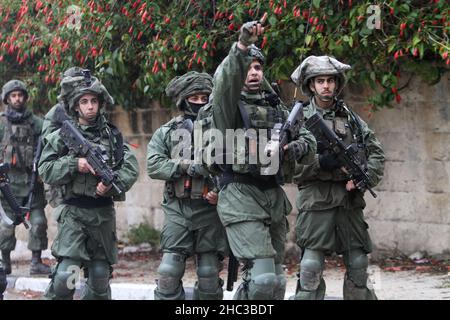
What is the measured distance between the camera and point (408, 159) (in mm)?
10281

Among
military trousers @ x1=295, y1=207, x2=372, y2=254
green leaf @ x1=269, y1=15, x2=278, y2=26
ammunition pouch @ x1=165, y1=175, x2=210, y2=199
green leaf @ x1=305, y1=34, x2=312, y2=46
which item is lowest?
military trousers @ x1=295, y1=207, x2=372, y2=254

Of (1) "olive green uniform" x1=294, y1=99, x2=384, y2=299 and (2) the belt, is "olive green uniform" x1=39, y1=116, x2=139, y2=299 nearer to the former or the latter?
(2) the belt

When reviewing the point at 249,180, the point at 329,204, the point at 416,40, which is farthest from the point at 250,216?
the point at 416,40

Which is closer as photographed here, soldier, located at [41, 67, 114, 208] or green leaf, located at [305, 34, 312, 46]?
soldier, located at [41, 67, 114, 208]

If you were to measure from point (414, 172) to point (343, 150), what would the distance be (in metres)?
2.72

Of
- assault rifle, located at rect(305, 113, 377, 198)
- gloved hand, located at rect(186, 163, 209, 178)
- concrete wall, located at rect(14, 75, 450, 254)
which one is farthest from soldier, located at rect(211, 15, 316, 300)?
concrete wall, located at rect(14, 75, 450, 254)

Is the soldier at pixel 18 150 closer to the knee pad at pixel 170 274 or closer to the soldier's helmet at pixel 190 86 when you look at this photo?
the soldier's helmet at pixel 190 86

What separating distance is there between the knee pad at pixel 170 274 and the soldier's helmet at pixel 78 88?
4.60 ft

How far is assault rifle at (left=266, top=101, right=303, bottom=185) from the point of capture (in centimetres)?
696

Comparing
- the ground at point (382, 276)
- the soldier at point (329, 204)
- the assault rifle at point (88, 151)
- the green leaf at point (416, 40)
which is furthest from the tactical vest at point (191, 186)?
the green leaf at point (416, 40)

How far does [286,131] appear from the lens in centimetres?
702

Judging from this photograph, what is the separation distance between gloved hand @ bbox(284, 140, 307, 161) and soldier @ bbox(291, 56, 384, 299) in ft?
2.26

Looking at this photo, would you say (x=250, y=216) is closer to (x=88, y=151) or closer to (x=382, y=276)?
(x=88, y=151)

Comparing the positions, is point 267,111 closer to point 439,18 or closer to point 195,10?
point 439,18
